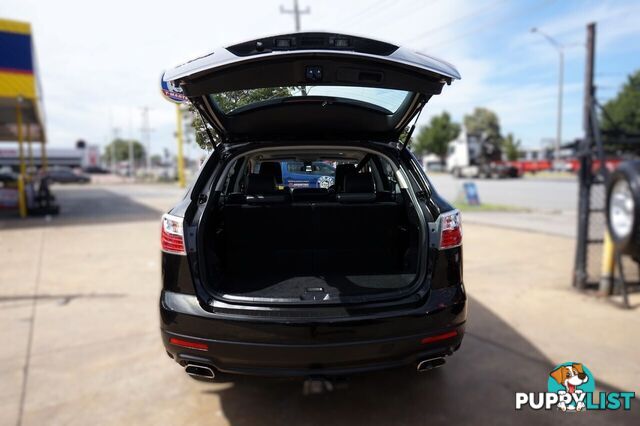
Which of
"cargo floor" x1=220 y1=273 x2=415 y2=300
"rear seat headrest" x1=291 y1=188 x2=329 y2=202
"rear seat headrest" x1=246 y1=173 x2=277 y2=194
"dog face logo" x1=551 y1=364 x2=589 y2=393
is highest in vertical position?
"rear seat headrest" x1=246 y1=173 x2=277 y2=194

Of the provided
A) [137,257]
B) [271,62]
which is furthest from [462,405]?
[137,257]

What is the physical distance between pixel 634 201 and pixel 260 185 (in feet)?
9.11

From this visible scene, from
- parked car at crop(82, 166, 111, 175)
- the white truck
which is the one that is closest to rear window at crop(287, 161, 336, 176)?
the white truck

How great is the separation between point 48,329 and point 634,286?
6.14 meters

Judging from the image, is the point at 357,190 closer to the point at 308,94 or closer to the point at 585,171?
the point at 308,94

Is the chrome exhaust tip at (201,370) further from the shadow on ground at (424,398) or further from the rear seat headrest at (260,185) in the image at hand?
the rear seat headrest at (260,185)

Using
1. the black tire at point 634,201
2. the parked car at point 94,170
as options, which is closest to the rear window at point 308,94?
the black tire at point 634,201

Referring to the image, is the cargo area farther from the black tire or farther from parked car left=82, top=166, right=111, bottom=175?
parked car left=82, top=166, right=111, bottom=175

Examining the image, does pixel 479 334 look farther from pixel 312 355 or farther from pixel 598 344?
pixel 312 355

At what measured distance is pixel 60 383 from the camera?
3.13 metres

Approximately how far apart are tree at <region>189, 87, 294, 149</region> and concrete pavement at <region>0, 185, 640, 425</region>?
171cm

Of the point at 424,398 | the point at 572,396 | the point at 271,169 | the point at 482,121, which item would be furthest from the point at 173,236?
the point at 482,121

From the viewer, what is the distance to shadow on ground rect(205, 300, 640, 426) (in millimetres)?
2660

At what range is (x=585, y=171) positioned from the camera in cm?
496
